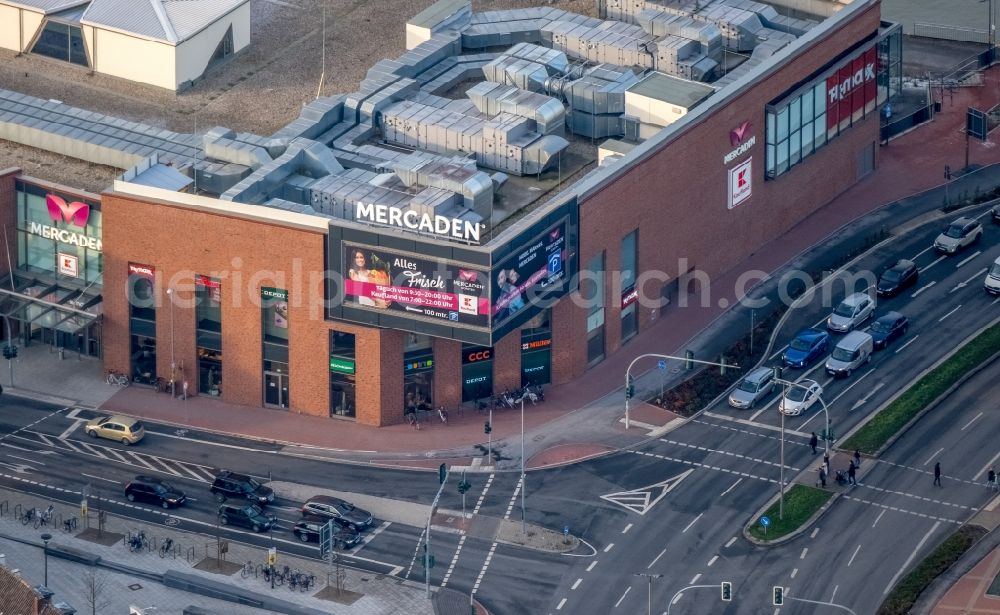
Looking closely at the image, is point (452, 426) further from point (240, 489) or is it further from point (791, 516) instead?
point (791, 516)

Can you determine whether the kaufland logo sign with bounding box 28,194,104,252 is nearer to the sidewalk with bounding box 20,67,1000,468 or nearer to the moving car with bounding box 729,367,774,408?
the sidewalk with bounding box 20,67,1000,468

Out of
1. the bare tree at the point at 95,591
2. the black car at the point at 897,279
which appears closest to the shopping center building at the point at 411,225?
the black car at the point at 897,279

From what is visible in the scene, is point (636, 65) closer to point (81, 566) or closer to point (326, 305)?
point (326, 305)

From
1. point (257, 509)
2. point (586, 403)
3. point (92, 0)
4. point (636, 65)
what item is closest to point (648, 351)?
point (586, 403)

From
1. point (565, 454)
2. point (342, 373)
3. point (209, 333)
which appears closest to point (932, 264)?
point (565, 454)

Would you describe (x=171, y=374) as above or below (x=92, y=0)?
below

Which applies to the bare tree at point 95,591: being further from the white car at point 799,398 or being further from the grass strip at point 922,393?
the grass strip at point 922,393

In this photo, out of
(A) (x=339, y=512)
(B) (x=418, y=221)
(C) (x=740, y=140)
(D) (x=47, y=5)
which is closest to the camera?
(A) (x=339, y=512)
